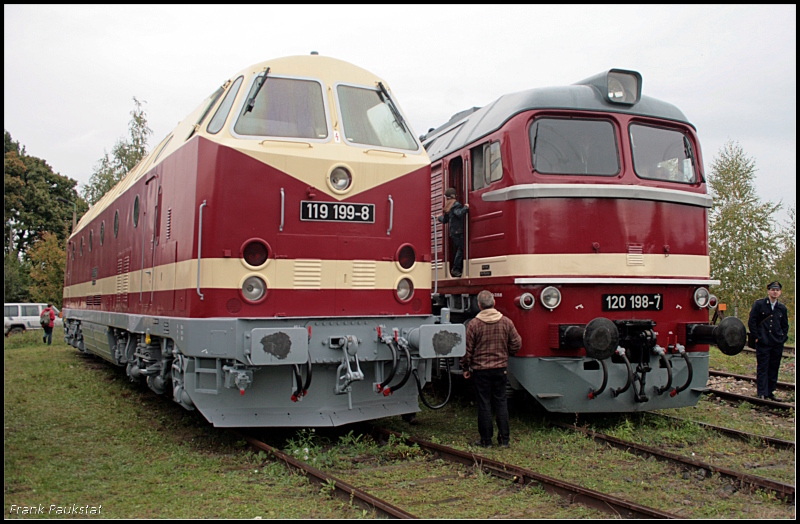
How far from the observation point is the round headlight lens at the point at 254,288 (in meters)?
6.22

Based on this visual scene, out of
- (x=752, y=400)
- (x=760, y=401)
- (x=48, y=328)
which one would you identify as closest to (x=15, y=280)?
(x=48, y=328)

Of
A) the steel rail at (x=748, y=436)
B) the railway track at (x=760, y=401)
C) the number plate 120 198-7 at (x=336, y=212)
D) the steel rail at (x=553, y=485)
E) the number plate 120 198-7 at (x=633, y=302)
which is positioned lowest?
the steel rail at (x=553, y=485)

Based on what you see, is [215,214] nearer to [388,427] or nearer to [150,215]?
[150,215]

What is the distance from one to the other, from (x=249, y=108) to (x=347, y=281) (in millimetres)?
1921

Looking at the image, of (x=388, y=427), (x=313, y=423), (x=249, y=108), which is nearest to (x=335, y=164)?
(x=249, y=108)

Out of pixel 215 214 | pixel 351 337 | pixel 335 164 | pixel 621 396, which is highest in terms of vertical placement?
pixel 335 164

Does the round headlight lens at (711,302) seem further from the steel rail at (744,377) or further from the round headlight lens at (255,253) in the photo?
the round headlight lens at (255,253)

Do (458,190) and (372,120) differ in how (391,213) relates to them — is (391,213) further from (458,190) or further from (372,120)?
(458,190)

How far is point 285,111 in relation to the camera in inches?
263

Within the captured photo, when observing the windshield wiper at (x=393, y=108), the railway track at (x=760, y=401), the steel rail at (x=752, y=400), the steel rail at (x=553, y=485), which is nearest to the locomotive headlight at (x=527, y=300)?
the steel rail at (x=553, y=485)

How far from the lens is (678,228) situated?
7797 mm

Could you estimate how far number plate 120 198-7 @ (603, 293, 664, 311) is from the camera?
748 centimetres

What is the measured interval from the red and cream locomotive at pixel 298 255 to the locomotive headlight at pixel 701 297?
314cm

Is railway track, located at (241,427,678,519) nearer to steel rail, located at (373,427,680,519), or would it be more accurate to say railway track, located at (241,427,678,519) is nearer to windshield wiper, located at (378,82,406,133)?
steel rail, located at (373,427,680,519)
